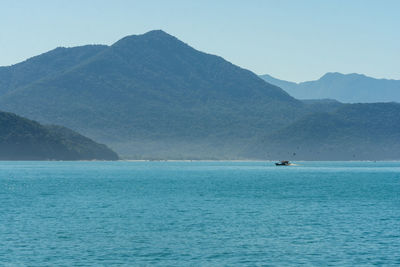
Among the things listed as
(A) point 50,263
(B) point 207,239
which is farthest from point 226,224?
(A) point 50,263

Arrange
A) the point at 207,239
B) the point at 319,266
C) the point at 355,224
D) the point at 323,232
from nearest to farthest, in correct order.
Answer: the point at 319,266, the point at 207,239, the point at 323,232, the point at 355,224

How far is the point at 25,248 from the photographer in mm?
62188

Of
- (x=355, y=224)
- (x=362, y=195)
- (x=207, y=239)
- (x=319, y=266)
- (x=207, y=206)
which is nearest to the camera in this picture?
(x=319, y=266)

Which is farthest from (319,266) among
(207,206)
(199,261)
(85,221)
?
(207,206)

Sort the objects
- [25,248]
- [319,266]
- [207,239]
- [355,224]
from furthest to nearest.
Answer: [355,224], [207,239], [25,248], [319,266]

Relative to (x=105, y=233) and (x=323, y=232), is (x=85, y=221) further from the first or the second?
(x=323, y=232)

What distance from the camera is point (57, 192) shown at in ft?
460

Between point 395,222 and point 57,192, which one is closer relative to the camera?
point 395,222

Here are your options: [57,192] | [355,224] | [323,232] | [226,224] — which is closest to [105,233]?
[226,224]

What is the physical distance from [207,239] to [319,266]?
16.3m

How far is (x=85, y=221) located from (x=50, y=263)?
2721cm

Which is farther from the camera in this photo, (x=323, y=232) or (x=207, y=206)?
(x=207, y=206)

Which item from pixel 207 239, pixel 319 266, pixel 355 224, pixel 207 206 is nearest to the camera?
pixel 319 266

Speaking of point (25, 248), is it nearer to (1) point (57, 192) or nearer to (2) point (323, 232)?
(2) point (323, 232)
